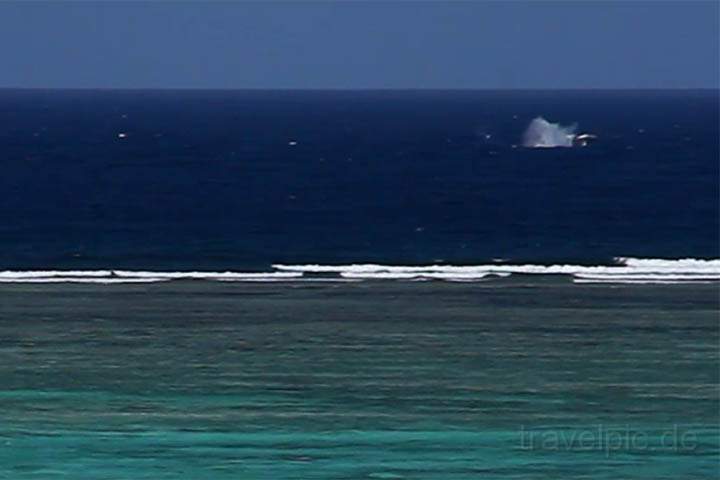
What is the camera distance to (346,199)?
196 feet

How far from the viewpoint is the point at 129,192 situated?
6281cm

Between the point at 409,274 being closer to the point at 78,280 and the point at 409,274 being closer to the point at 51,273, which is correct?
the point at 78,280

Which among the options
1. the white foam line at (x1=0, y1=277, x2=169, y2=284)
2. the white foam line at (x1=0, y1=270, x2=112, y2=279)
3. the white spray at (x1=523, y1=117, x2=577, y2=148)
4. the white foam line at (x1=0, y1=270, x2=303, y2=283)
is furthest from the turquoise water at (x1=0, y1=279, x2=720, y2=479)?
the white spray at (x1=523, y1=117, x2=577, y2=148)

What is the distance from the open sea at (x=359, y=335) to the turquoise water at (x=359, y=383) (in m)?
0.05

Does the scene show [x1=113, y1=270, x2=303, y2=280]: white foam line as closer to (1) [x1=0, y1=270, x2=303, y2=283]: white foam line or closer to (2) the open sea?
(1) [x1=0, y1=270, x2=303, y2=283]: white foam line

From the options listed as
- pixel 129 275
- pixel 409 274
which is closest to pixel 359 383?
pixel 409 274

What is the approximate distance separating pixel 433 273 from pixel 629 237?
41.0ft

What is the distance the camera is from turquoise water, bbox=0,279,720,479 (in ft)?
59.9

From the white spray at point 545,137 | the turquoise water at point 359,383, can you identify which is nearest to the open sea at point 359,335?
the turquoise water at point 359,383

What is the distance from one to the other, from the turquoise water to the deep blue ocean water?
9102 millimetres

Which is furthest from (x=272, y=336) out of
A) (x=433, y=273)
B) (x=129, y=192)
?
(x=129, y=192)

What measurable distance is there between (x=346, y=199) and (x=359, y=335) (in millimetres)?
34279

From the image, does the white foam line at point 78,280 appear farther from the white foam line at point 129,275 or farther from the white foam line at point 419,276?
the white foam line at point 419,276

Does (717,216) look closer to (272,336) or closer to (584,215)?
(584,215)
